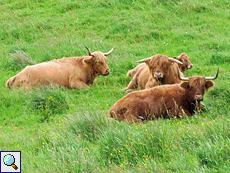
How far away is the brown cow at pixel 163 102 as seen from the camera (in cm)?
782

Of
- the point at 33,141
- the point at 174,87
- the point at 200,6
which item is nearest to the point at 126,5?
the point at 200,6

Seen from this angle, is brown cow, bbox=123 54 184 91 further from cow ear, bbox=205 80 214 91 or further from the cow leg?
the cow leg

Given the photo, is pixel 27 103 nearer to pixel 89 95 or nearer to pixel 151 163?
pixel 89 95

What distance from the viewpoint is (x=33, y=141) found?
6.31 m

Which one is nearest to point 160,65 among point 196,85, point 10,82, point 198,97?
point 196,85

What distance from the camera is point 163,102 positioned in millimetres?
7953

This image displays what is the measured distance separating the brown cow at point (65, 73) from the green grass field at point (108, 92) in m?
0.43

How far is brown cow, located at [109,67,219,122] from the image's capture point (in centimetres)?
782

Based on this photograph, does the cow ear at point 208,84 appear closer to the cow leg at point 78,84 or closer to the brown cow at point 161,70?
the brown cow at point 161,70

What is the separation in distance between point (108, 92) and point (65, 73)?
6.66ft

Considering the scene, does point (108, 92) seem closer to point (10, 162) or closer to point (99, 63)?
point (99, 63)

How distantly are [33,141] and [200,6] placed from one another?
37.4 ft

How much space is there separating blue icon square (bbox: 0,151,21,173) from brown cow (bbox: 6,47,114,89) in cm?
514

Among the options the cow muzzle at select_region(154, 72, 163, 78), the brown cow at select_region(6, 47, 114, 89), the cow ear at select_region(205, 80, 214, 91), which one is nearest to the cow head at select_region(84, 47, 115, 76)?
the brown cow at select_region(6, 47, 114, 89)
